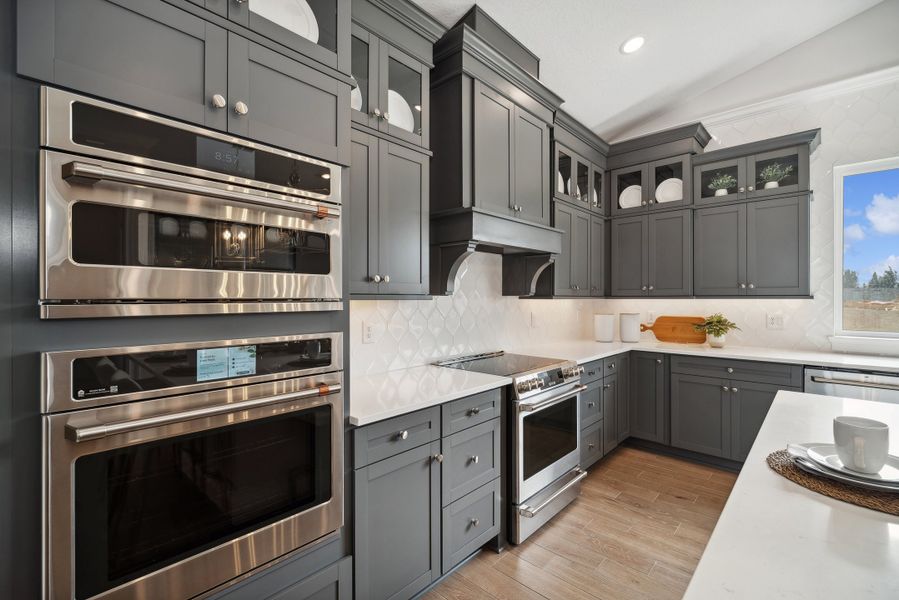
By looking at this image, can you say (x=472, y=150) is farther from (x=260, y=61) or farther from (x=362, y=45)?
(x=260, y=61)

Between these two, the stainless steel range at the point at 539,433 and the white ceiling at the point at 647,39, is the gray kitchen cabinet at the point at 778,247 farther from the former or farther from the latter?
the stainless steel range at the point at 539,433

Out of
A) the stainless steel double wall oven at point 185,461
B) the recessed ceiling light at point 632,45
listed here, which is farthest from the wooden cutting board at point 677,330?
the stainless steel double wall oven at point 185,461

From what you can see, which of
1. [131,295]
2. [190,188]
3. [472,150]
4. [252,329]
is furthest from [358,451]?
[472,150]

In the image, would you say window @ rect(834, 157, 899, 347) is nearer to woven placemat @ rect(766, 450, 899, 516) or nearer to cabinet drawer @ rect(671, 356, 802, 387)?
cabinet drawer @ rect(671, 356, 802, 387)

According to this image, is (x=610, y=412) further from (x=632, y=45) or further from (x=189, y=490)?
(x=189, y=490)

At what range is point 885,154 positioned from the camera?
3266mm

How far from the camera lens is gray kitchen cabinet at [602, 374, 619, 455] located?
3414mm

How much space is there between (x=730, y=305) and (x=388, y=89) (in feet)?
11.9

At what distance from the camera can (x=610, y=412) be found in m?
3.51

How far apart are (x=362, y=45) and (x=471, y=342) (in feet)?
6.31

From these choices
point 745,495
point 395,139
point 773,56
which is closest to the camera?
point 745,495

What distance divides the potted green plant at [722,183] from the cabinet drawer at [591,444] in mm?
2264

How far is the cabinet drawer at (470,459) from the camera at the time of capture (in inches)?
77.6

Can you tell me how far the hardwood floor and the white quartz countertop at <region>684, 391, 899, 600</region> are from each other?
54.1 inches
